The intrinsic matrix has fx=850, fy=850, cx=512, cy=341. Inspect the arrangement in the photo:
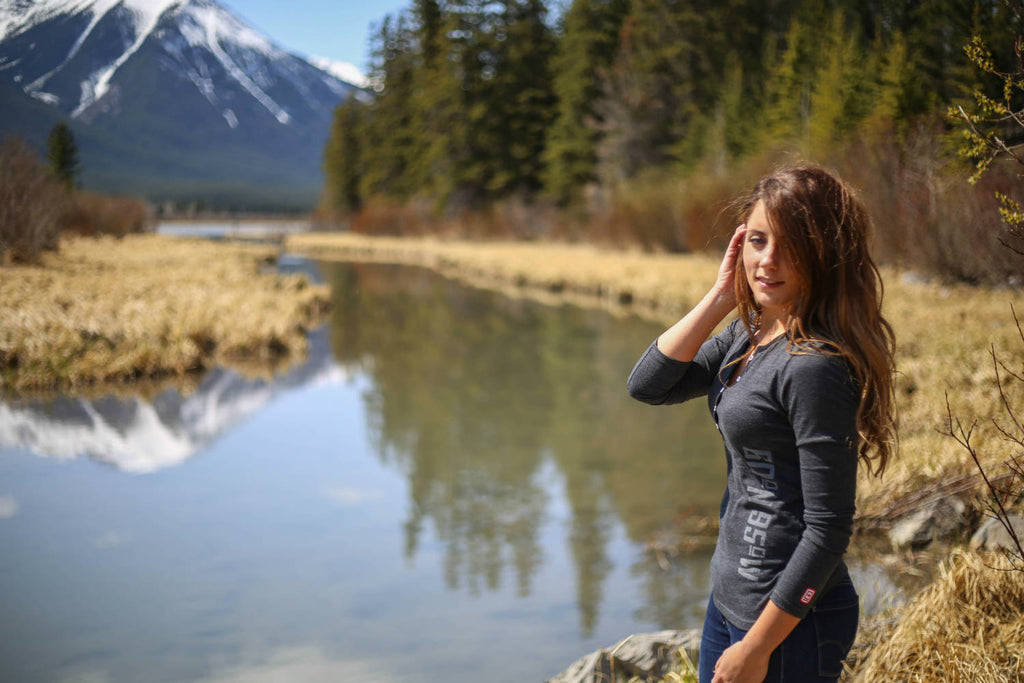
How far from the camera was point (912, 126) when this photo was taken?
1114 centimetres

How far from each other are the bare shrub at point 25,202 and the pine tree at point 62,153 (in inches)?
7.2

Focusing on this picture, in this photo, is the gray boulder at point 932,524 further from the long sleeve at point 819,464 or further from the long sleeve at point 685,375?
the long sleeve at point 819,464

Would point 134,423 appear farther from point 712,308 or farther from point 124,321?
point 712,308

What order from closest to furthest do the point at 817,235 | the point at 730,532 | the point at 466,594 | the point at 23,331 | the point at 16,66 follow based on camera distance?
the point at 817,235, the point at 730,532, the point at 466,594, the point at 16,66, the point at 23,331

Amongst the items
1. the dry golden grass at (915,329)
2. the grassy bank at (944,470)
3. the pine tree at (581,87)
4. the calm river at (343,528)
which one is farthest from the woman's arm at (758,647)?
the pine tree at (581,87)

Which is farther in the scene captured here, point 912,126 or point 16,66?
point 912,126

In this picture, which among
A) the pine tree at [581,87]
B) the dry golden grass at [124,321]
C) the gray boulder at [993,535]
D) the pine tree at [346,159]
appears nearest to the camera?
the gray boulder at [993,535]

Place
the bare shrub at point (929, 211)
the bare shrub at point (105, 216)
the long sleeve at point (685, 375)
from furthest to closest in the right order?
the bare shrub at point (105, 216)
the bare shrub at point (929, 211)
the long sleeve at point (685, 375)

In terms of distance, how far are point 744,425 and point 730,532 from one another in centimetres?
26

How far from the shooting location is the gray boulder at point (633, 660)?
3.24m

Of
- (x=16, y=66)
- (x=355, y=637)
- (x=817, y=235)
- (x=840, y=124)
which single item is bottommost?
(x=355, y=637)

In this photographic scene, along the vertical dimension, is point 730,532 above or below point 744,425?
below

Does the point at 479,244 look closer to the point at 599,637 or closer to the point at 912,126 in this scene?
the point at 912,126

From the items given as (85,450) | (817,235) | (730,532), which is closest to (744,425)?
(730,532)
